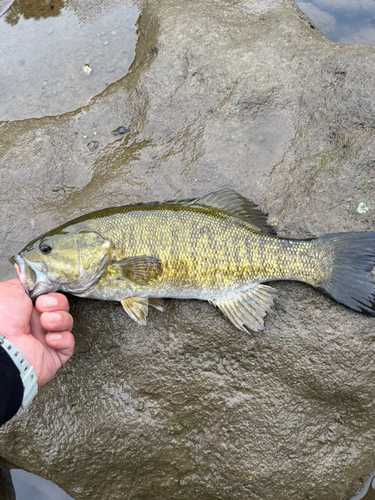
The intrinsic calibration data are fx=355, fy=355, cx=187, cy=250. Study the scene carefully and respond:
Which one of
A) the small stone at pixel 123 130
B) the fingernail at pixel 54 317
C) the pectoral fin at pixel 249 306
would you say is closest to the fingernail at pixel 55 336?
the fingernail at pixel 54 317

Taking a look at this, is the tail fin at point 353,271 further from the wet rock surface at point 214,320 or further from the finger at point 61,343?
the finger at point 61,343

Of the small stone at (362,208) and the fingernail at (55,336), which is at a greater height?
the fingernail at (55,336)

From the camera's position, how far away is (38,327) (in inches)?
120

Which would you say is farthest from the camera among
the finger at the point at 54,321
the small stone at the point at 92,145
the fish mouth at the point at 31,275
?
the small stone at the point at 92,145

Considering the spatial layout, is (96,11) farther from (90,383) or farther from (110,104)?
(90,383)

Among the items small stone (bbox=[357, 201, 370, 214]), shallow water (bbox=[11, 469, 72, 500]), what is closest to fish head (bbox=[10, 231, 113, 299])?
shallow water (bbox=[11, 469, 72, 500])

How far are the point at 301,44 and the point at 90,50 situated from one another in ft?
10.4

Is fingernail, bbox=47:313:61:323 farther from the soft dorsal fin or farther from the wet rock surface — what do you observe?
the soft dorsal fin

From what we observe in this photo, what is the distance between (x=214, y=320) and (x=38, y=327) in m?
1.60

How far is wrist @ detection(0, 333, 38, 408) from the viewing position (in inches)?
99.9

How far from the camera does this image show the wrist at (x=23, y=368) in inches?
99.9

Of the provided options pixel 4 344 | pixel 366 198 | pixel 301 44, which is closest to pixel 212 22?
pixel 301 44

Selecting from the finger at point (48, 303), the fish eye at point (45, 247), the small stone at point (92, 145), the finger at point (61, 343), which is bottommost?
the finger at point (61, 343)

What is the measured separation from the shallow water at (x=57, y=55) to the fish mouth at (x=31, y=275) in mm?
2776
